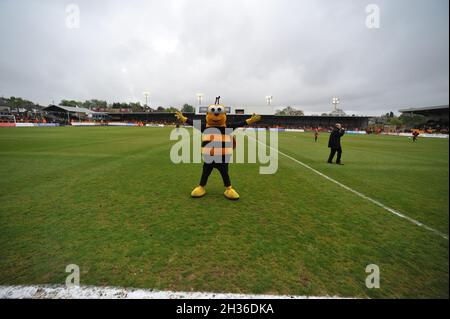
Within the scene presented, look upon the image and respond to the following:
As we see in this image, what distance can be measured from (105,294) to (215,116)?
387 cm

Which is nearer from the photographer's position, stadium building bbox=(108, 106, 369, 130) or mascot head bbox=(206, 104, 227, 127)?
mascot head bbox=(206, 104, 227, 127)

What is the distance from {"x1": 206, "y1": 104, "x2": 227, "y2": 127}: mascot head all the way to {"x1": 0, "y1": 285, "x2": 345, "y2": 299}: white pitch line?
3.66 meters

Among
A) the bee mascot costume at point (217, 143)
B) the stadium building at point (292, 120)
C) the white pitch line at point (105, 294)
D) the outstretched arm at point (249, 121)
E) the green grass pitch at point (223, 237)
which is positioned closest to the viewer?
the white pitch line at point (105, 294)

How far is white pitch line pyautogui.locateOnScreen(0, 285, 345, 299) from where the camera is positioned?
201 centimetres

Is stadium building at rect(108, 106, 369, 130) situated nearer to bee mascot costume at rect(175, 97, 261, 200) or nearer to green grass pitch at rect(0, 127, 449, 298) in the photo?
bee mascot costume at rect(175, 97, 261, 200)

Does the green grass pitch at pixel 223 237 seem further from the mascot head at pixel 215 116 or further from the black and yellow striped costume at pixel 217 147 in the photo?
the mascot head at pixel 215 116

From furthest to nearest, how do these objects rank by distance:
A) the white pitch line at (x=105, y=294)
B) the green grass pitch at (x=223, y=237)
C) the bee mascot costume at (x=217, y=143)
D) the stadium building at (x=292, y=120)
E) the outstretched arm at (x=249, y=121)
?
the stadium building at (x=292, y=120) → the outstretched arm at (x=249, y=121) → the bee mascot costume at (x=217, y=143) → the green grass pitch at (x=223, y=237) → the white pitch line at (x=105, y=294)

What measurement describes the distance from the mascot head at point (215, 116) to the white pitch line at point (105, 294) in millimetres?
3661

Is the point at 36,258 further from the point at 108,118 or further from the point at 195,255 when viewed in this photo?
the point at 108,118

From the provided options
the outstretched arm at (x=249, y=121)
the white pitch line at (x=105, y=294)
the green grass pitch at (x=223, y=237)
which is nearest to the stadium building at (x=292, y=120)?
the outstretched arm at (x=249, y=121)

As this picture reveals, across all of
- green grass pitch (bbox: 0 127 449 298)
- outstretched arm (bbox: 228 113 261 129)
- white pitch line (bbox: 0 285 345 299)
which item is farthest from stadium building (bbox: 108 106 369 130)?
white pitch line (bbox: 0 285 345 299)

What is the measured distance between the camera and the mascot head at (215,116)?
482 cm
